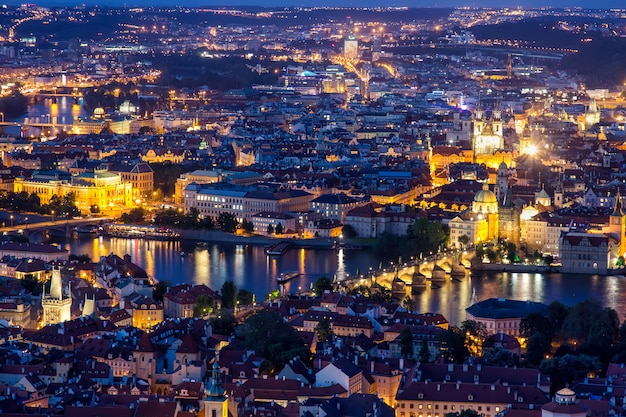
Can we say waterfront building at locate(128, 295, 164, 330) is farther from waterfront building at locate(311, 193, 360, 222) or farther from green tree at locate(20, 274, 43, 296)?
waterfront building at locate(311, 193, 360, 222)

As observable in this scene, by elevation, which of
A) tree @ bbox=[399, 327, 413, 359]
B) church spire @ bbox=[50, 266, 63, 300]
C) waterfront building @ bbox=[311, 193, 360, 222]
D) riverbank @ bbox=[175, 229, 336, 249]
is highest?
church spire @ bbox=[50, 266, 63, 300]

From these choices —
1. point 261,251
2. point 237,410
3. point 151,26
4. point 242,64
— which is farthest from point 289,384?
point 151,26

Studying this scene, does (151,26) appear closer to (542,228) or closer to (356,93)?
(356,93)

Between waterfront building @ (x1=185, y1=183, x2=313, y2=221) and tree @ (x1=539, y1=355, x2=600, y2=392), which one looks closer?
tree @ (x1=539, y1=355, x2=600, y2=392)

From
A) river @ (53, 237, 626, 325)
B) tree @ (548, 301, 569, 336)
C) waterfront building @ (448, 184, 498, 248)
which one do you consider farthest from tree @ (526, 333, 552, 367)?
waterfront building @ (448, 184, 498, 248)

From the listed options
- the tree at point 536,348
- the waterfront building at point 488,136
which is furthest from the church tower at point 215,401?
the waterfront building at point 488,136
